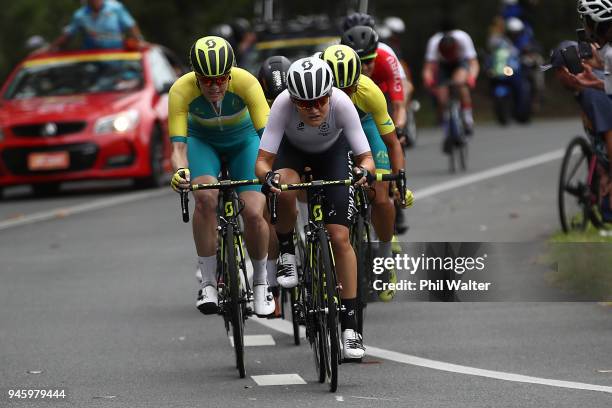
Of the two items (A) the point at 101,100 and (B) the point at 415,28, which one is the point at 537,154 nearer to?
(A) the point at 101,100

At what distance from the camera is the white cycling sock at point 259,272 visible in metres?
10.2

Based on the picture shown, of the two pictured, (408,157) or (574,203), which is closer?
(574,203)

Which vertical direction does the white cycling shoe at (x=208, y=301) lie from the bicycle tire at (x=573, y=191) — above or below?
above

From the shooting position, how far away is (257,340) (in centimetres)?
1070

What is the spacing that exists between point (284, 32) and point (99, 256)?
34.2 ft

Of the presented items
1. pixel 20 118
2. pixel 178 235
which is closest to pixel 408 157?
pixel 20 118

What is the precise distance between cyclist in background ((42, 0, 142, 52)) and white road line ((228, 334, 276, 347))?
1137cm

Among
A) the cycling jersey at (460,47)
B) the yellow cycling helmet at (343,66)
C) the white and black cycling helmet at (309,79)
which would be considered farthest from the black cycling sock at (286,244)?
the cycling jersey at (460,47)

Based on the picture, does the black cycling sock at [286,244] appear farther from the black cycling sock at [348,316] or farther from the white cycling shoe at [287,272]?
the black cycling sock at [348,316]

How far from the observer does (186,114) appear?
10.2m

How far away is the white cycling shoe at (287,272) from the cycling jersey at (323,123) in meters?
0.82

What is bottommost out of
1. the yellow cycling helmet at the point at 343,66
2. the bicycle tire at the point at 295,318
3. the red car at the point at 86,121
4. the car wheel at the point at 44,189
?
the car wheel at the point at 44,189

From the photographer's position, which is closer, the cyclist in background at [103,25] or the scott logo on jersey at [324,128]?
the scott logo on jersey at [324,128]

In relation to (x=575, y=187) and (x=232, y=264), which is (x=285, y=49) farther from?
(x=232, y=264)
